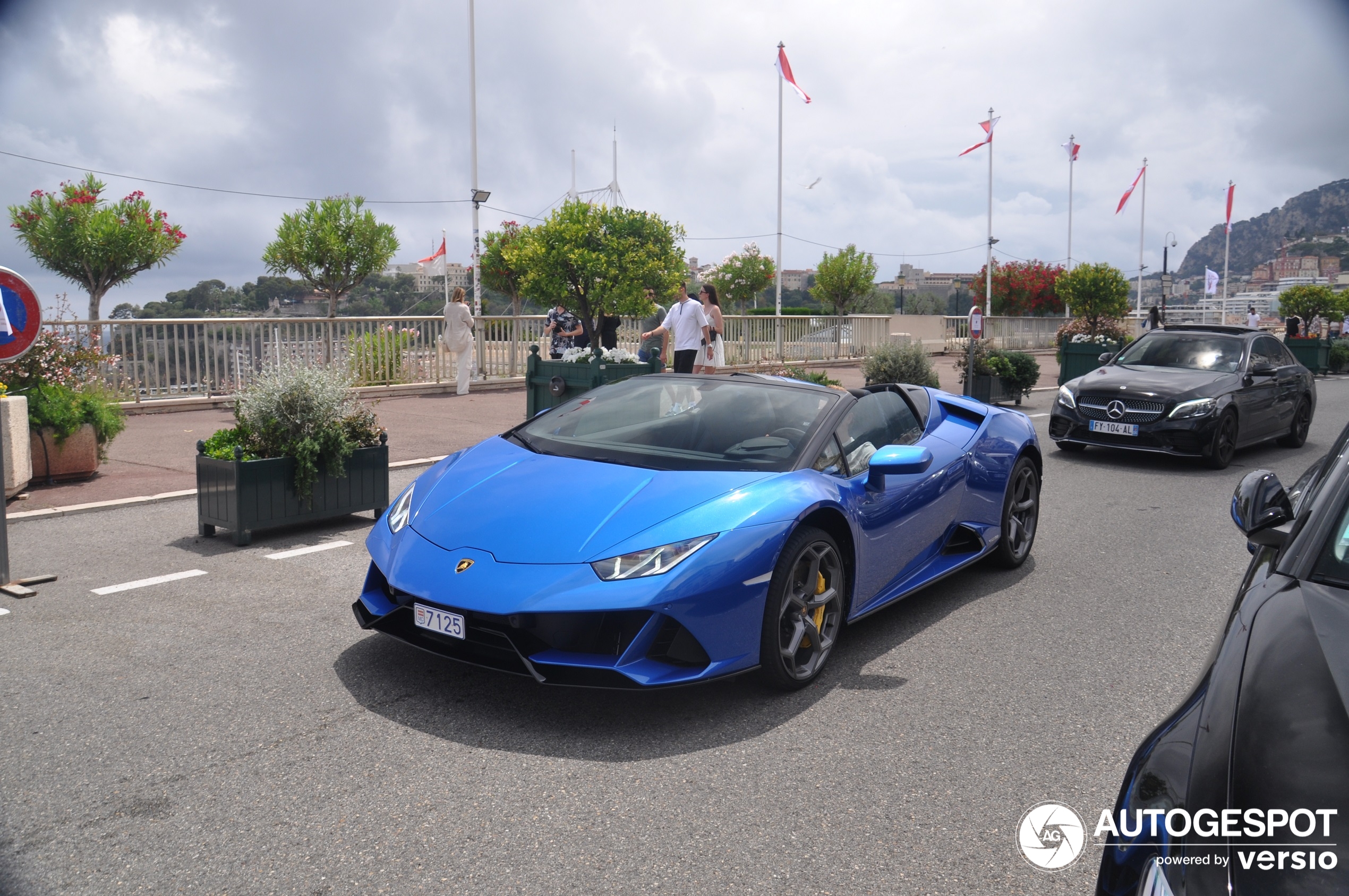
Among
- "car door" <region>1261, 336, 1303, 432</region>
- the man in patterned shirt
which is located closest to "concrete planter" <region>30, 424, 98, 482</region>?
the man in patterned shirt

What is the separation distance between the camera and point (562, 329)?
1736 centimetres

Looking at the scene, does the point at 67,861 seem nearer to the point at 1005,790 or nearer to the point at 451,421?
the point at 1005,790

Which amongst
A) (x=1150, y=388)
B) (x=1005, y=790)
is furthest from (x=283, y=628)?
(x=1150, y=388)

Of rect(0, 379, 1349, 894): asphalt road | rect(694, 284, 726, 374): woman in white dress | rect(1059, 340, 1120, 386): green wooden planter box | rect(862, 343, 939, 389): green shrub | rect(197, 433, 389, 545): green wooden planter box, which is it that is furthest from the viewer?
rect(1059, 340, 1120, 386): green wooden planter box

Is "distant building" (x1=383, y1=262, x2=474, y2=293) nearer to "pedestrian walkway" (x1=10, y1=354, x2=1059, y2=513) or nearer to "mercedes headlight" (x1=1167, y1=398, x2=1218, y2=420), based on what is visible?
"pedestrian walkway" (x1=10, y1=354, x2=1059, y2=513)

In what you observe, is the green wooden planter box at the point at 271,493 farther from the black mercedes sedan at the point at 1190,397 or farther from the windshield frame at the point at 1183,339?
the windshield frame at the point at 1183,339

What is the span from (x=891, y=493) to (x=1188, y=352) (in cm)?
875

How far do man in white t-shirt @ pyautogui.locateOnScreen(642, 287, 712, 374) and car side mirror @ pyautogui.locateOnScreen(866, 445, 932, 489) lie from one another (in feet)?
29.3

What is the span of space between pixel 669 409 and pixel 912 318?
3135 cm

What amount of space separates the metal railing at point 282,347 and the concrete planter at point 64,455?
146 centimetres

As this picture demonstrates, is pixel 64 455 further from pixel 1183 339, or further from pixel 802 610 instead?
pixel 1183 339

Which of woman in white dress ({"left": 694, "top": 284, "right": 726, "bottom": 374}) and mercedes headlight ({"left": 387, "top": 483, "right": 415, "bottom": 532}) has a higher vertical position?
woman in white dress ({"left": 694, "top": 284, "right": 726, "bottom": 374})

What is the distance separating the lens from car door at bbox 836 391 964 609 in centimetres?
475

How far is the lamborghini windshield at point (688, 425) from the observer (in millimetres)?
4695
